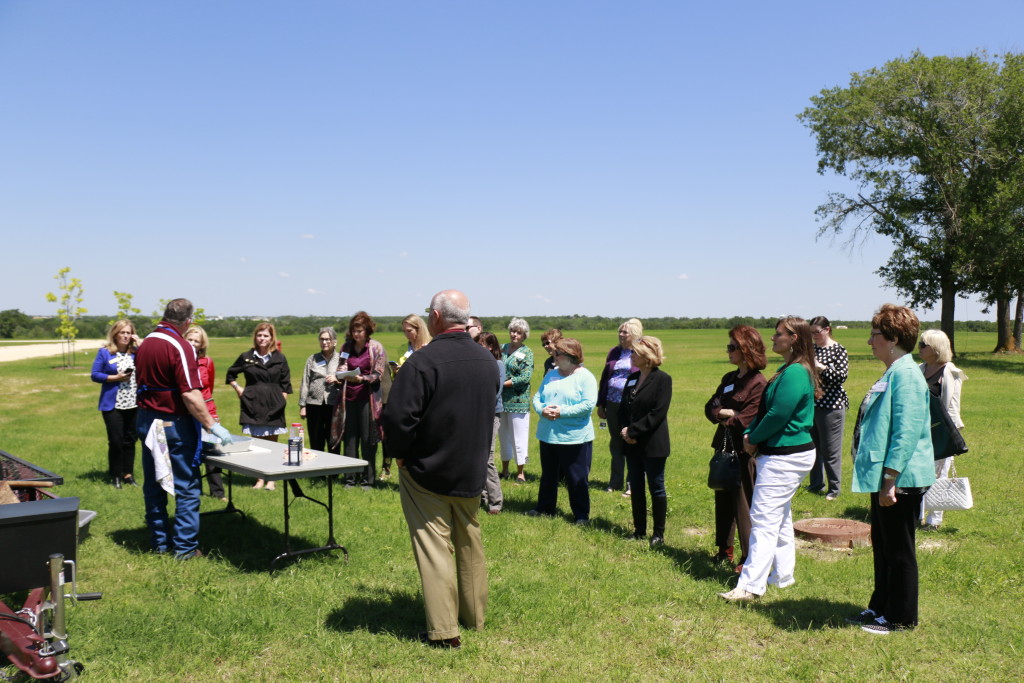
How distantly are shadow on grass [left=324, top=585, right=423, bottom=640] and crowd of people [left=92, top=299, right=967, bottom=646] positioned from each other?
48 cm

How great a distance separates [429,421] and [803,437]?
2.74 metres

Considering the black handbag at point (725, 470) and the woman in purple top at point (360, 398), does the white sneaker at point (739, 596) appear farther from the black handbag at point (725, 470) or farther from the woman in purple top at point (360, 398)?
the woman in purple top at point (360, 398)

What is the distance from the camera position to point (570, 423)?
26.0 ft

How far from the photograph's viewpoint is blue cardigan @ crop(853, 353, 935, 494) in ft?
15.4

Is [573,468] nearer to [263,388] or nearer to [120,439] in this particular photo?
[263,388]

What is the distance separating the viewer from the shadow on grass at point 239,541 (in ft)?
21.7

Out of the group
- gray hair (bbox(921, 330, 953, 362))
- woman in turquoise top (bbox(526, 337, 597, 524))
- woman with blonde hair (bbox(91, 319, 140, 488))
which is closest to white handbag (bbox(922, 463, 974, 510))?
gray hair (bbox(921, 330, 953, 362))

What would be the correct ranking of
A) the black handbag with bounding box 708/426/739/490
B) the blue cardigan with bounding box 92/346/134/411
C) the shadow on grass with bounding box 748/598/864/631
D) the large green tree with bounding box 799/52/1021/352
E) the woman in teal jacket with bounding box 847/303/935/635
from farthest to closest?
the large green tree with bounding box 799/52/1021/352 → the blue cardigan with bounding box 92/346/134/411 → the black handbag with bounding box 708/426/739/490 → the shadow on grass with bounding box 748/598/864/631 → the woman in teal jacket with bounding box 847/303/935/635

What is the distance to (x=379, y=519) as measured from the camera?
7.92m

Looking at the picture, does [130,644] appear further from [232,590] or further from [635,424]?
[635,424]

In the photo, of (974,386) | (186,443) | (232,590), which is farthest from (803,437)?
(974,386)

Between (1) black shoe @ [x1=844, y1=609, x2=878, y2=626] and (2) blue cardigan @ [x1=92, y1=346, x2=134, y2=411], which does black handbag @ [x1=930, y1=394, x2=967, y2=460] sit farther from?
(2) blue cardigan @ [x1=92, y1=346, x2=134, y2=411]

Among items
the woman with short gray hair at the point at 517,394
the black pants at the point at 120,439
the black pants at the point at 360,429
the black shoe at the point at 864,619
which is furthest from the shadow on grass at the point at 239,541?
the black shoe at the point at 864,619

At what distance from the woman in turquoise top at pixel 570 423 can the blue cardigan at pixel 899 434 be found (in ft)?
10.8
